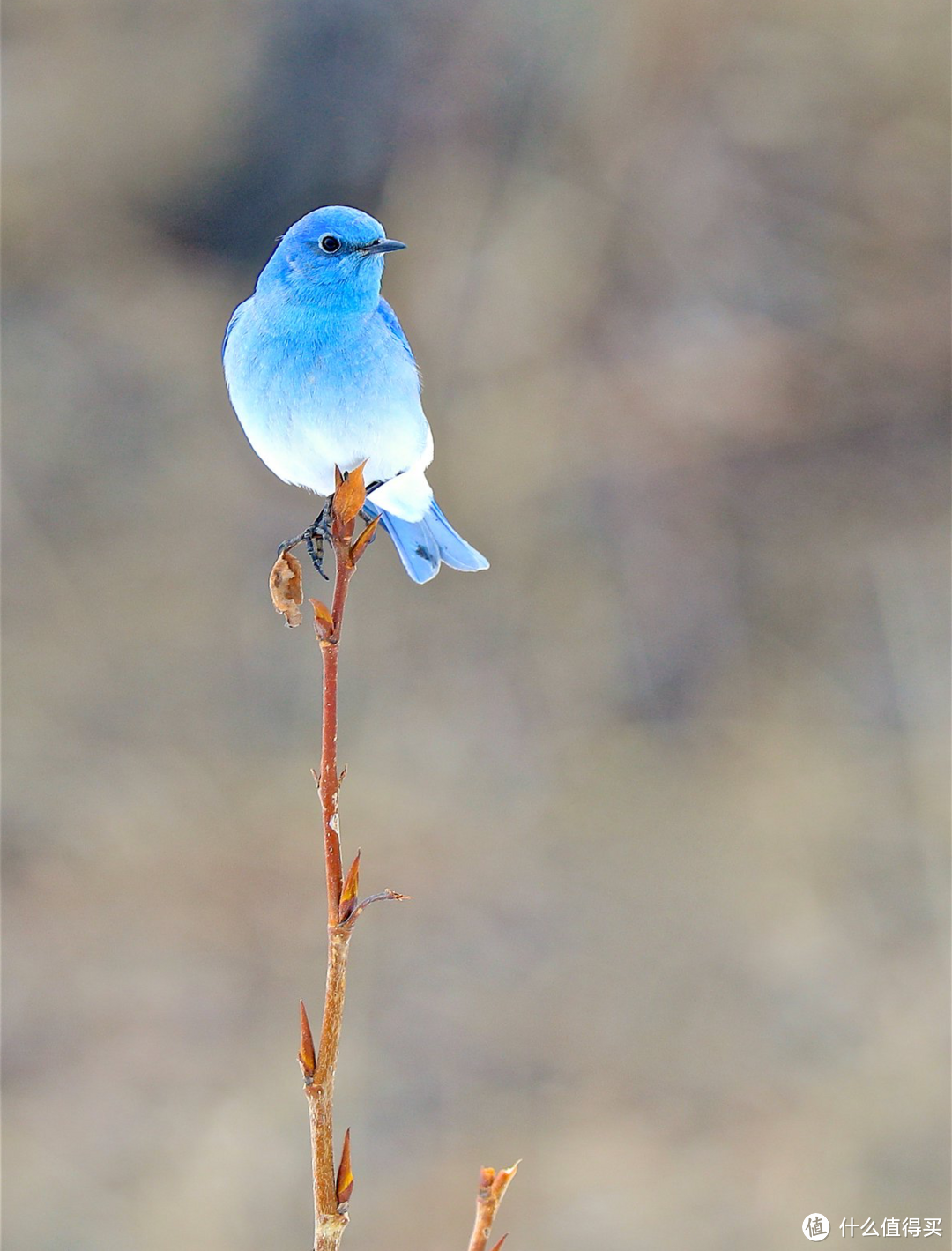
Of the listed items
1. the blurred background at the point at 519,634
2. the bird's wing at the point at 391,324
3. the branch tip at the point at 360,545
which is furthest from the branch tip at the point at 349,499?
the blurred background at the point at 519,634

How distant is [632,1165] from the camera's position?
5492mm

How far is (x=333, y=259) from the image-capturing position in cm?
168

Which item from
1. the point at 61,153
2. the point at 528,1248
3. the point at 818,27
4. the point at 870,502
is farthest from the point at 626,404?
the point at 528,1248

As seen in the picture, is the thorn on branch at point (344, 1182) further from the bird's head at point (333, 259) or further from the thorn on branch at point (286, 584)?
the bird's head at point (333, 259)

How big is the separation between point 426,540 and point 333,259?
1.92 feet

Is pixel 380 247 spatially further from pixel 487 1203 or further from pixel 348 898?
pixel 487 1203

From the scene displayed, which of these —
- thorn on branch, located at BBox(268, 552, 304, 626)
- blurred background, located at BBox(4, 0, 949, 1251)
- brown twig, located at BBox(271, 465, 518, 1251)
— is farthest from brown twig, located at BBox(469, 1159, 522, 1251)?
blurred background, located at BBox(4, 0, 949, 1251)

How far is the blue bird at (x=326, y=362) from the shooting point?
5.55 ft

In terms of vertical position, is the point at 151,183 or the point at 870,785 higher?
the point at 151,183

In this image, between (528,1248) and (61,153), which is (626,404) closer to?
(61,153)

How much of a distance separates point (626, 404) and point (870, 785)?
258cm

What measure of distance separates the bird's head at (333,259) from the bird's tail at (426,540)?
0.42 m

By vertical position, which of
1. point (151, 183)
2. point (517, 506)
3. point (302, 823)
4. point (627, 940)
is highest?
point (151, 183)

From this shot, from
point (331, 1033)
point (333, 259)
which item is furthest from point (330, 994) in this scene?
point (333, 259)
